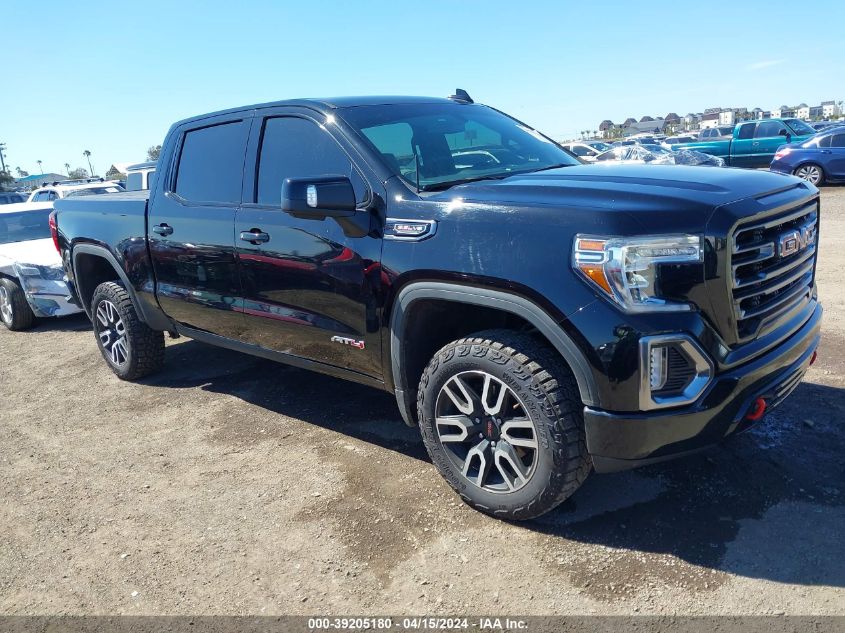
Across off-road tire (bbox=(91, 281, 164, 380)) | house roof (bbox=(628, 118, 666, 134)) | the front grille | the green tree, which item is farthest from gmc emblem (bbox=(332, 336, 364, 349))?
house roof (bbox=(628, 118, 666, 134))

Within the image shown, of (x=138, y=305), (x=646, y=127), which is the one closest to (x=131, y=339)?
(x=138, y=305)

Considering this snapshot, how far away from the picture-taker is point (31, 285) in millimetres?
7551

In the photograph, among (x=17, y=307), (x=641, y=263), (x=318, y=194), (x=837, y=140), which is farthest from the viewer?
(x=837, y=140)

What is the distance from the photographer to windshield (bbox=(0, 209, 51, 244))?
852 cm

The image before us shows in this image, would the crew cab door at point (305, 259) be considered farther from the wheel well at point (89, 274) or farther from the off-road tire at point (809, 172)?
the off-road tire at point (809, 172)

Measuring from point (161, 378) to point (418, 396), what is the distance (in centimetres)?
328

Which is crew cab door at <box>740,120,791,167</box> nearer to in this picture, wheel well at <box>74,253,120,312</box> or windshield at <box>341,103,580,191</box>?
windshield at <box>341,103,580,191</box>

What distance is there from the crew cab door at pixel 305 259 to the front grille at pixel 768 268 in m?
1.59

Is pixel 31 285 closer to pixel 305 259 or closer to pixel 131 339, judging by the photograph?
pixel 131 339

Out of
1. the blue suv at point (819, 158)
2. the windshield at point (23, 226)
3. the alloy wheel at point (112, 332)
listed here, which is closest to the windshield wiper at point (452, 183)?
the alloy wheel at point (112, 332)

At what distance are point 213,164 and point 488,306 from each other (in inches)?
94.9

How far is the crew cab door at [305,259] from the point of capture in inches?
133

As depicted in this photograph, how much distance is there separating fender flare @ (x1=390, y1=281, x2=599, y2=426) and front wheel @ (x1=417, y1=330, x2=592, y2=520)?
0.13m

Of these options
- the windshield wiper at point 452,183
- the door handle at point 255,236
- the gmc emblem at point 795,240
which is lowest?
the gmc emblem at point 795,240
